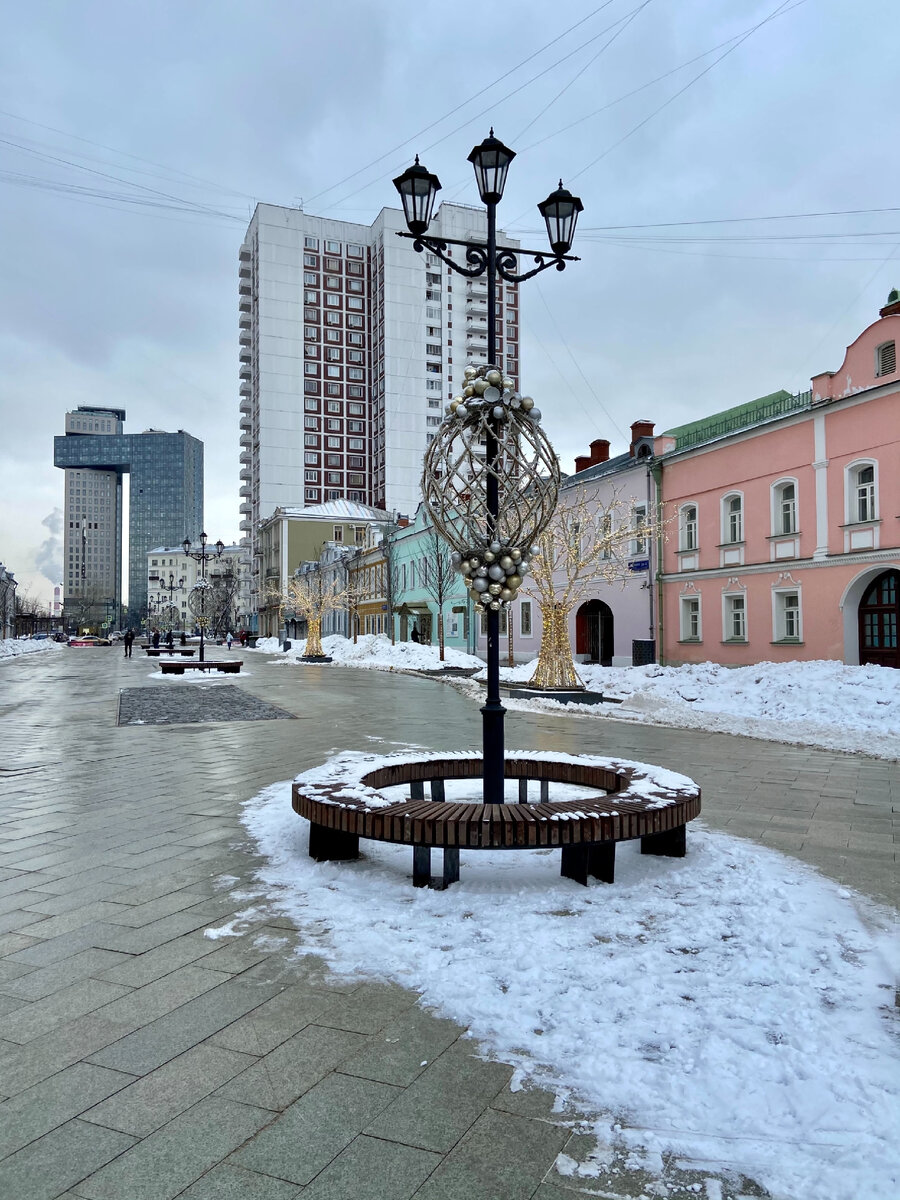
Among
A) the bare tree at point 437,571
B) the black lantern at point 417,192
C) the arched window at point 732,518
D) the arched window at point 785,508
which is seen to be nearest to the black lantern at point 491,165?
the black lantern at point 417,192

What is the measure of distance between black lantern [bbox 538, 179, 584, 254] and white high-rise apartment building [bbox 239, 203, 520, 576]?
76.1 meters

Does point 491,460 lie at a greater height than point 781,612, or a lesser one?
greater

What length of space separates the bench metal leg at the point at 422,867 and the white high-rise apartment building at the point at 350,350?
7870cm

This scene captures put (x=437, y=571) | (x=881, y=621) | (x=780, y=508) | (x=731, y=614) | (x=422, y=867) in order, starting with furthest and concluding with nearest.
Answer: (x=437, y=571) < (x=731, y=614) < (x=780, y=508) < (x=881, y=621) < (x=422, y=867)

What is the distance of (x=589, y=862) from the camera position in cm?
469

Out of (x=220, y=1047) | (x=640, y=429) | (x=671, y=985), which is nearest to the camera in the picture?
(x=220, y=1047)

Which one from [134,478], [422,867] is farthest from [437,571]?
[134,478]

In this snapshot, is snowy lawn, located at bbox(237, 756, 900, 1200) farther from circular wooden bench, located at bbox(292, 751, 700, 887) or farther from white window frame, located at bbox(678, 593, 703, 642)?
white window frame, located at bbox(678, 593, 703, 642)

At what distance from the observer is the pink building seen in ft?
59.3

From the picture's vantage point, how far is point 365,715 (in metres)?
14.8

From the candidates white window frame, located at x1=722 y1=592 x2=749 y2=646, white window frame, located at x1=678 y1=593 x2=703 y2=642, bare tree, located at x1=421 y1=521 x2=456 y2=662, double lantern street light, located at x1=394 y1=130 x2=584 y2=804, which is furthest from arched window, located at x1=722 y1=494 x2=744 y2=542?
double lantern street light, located at x1=394 y1=130 x2=584 y2=804

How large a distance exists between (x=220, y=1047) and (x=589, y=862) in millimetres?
2477

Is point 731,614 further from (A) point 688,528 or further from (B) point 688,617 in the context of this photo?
(A) point 688,528

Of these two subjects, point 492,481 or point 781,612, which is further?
point 781,612
